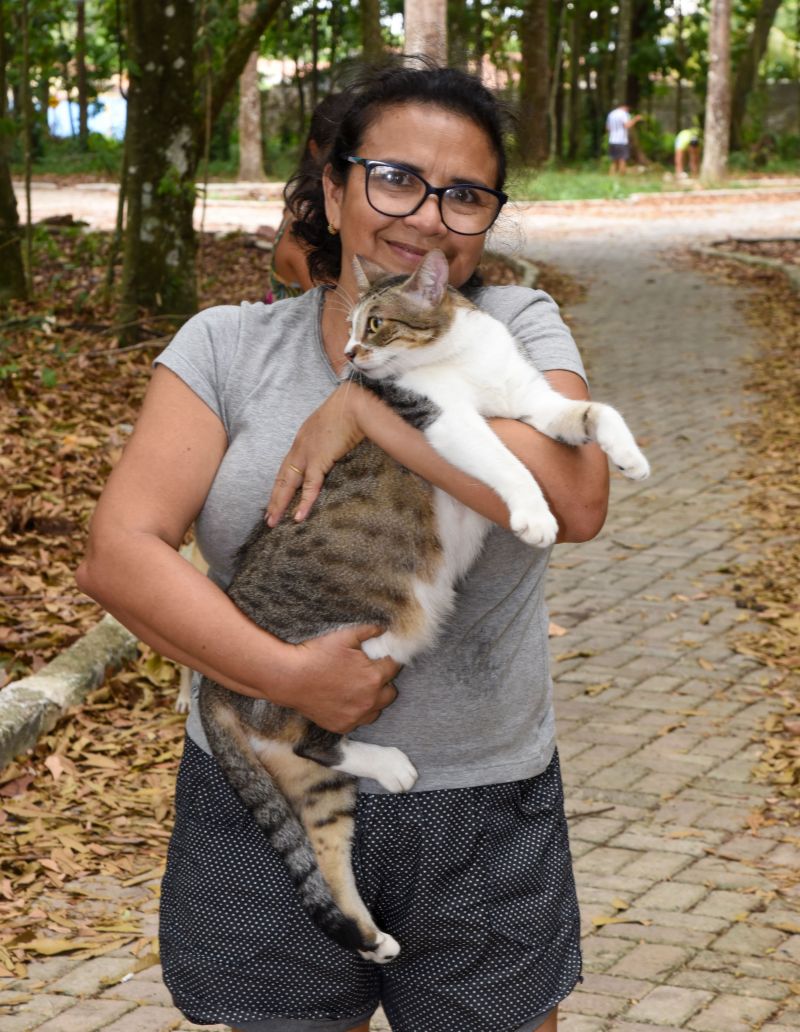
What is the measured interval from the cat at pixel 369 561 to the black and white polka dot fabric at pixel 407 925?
60mm

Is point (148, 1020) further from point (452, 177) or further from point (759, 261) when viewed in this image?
point (759, 261)

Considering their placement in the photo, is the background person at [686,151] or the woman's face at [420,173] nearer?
the woman's face at [420,173]

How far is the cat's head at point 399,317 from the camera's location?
263cm

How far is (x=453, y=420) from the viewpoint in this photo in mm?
2684

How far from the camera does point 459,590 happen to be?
8.34 ft

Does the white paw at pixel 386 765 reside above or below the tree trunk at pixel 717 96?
below

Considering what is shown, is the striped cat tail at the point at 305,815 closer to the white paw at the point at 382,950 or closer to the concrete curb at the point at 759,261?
the white paw at the point at 382,950

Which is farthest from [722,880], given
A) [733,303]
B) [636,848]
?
[733,303]

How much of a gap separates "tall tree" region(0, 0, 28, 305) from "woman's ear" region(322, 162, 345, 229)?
9.03 meters

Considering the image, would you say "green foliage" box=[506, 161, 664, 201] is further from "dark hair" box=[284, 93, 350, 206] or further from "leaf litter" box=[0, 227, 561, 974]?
"dark hair" box=[284, 93, 350, 206]

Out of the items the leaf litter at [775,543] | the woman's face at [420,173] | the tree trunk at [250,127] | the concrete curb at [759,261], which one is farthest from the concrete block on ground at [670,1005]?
the tree trunk at [250,127]

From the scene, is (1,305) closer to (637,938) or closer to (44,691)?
(44,691)

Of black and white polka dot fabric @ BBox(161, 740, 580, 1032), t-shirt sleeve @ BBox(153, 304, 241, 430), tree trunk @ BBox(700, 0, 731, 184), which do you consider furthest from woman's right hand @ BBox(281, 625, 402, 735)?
tree trunk @ BBox(700, 0, 731, 184)

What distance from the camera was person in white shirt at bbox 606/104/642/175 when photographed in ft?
115
